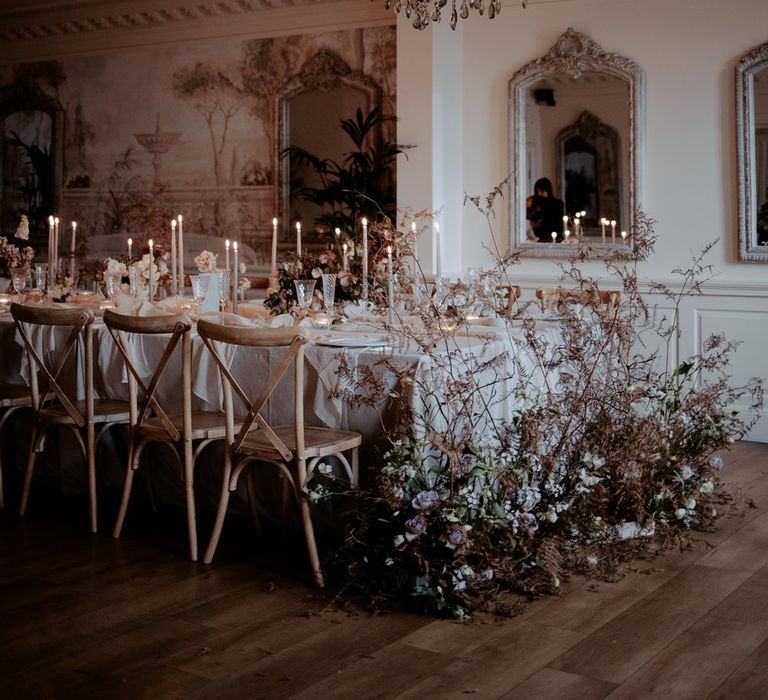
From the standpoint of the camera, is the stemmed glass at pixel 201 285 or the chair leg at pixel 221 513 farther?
the stemmed glass at pixel 201 285

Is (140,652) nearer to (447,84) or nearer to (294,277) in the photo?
(294,277)

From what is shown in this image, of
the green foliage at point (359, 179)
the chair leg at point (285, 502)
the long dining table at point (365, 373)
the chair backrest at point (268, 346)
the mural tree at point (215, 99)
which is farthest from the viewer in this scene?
the mural tree at point (215, 99)

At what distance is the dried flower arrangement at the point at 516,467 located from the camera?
3594mm

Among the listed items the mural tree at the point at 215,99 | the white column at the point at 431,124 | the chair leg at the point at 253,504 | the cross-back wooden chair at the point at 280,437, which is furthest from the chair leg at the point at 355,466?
the mural tree at the point at 215,99

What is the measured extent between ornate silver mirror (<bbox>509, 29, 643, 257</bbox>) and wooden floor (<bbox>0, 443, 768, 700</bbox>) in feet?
10.8

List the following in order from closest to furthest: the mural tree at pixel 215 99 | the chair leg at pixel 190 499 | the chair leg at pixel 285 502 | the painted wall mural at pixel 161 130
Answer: the chair leg at pixel 190 499
the chair leg at pixel 285 502
the painted wall mural at pixel 161 130
the mural tree at pixel 215 99

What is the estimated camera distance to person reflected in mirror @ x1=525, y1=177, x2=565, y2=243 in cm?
727

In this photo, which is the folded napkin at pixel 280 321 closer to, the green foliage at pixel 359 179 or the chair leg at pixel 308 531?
the chair leg at pixel 308 531

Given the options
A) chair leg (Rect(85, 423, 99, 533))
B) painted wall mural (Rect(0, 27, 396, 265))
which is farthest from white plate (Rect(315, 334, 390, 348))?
painted wall mural (Rect(0, 27, 396, 265))

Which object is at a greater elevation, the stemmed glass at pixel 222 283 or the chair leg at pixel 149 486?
the stemmed glass at pixel 222 283

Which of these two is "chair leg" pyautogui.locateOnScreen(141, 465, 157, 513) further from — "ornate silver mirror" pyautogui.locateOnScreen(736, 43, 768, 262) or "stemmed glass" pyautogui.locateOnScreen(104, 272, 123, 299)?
"ornate silver mirror" pyautogui.locateOnScreen(736, 43, 768, 262)

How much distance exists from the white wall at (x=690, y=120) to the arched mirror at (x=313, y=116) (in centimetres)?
98

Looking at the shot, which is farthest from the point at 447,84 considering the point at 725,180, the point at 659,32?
the point at 725,180

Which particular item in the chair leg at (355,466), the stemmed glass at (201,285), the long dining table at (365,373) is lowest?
the chair leg at (355,466)
